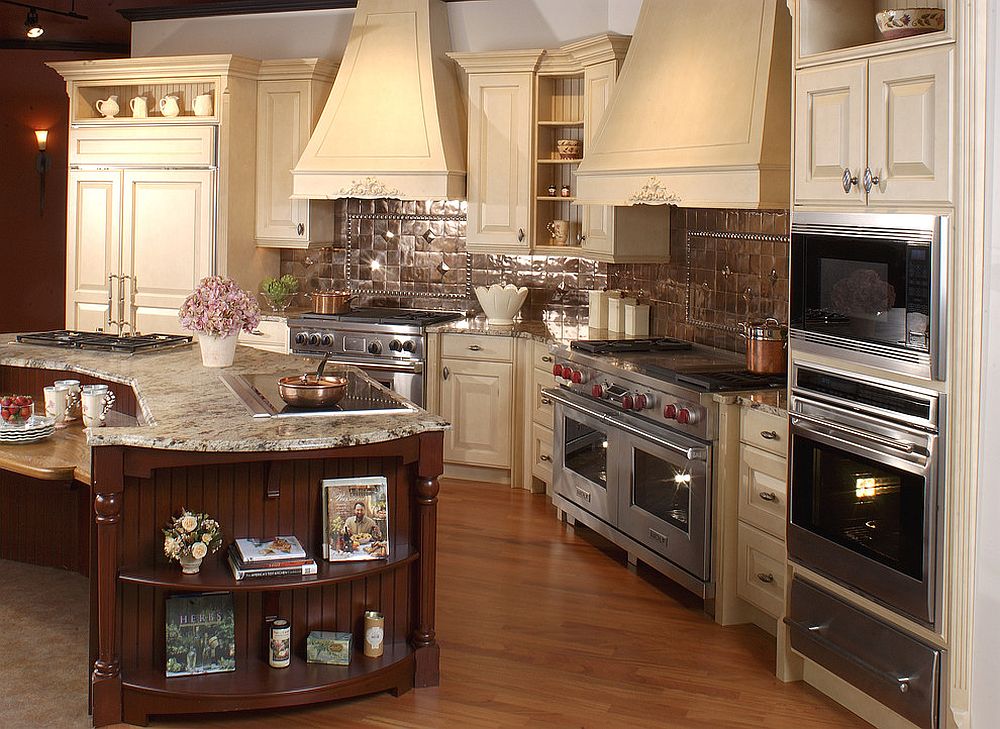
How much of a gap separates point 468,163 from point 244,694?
403cm

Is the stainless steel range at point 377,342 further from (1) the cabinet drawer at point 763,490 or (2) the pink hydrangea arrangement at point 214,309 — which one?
(1) the cabinet drawer at point 763,490

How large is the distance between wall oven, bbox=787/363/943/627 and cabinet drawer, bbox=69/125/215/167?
4.61m

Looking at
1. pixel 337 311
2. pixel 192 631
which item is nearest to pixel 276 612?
pixel 192 631

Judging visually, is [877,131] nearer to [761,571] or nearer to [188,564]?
[761,571]

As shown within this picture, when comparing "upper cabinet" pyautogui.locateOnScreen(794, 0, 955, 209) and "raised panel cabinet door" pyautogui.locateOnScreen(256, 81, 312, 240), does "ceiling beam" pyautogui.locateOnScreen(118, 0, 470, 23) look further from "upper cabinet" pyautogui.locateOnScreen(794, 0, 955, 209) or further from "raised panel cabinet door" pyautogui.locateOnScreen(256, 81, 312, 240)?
"upper cabinet" pyautogui.locateOnScreen(794, 0, 955, 209)

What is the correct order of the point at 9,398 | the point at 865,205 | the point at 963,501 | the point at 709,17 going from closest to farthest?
the point at 963,501
the point at 865,205
the point at 9,398
the point at 709,17

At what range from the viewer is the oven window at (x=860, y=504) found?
10.5ft

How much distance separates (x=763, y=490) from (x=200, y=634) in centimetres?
204

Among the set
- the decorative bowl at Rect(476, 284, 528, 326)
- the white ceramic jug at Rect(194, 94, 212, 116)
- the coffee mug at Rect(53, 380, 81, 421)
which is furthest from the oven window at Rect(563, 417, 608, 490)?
the white ceramic jug at Rect(194, 94, 212, 116)

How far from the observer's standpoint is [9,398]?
169 inches

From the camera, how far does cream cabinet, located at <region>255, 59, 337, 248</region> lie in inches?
280

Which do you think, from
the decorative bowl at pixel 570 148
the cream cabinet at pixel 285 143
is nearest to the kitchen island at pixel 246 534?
the decorative bowl at pixel 570 148

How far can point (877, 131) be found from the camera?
324cm

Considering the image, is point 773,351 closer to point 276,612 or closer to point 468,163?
point 276,612
